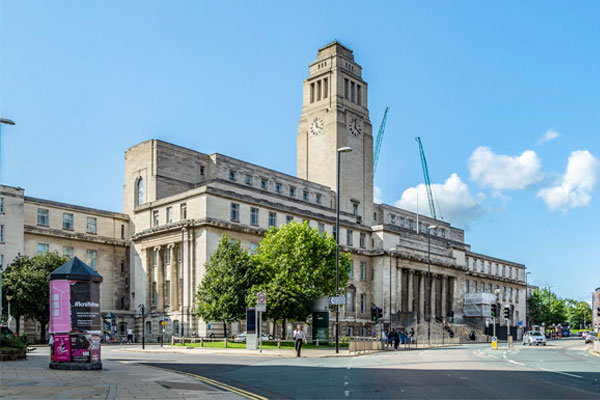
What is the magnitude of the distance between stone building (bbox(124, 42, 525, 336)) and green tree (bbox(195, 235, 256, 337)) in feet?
7.90

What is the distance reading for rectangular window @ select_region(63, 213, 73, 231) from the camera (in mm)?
69375

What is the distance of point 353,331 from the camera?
8194 centimetres

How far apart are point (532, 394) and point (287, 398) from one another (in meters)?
6.14

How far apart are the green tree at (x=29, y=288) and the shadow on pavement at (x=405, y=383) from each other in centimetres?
3475

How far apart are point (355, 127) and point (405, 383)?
257 ft

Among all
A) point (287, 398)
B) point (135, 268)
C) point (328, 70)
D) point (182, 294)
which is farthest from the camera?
point (328, 70)

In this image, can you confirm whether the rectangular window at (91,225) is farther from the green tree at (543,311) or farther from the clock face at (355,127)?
the green tree at (543,311)

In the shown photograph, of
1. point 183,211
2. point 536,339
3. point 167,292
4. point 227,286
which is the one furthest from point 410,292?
point 227,286

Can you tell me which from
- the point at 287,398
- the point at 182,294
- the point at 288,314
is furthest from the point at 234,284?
the point at 287,398

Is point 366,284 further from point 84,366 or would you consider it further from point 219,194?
point 84,366

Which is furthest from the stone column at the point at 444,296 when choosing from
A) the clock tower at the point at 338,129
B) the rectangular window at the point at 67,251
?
the rectangular window at the point at 67,251

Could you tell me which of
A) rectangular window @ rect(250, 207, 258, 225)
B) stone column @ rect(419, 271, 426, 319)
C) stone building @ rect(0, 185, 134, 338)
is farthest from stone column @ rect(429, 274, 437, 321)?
stone building @ rect(0, 185, 134, 338)

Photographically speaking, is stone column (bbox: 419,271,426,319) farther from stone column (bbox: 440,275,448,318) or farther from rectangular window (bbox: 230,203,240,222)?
rectangular window (bbox: 230,203,240,222)

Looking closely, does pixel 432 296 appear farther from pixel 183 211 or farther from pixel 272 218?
pixel 183 211
